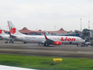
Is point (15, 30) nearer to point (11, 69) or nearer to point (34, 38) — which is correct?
point (34, 38)

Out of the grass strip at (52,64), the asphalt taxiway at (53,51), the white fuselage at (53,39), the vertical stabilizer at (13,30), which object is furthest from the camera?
the vertical stabilizer at (13,30)

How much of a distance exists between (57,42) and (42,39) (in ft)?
17.6

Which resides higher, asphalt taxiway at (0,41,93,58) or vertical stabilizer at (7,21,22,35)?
vertical stabilizer at (7,21,22,35)

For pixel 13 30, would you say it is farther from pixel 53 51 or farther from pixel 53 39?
pixel 53 51

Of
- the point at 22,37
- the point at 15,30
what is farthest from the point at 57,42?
the point at 15,30

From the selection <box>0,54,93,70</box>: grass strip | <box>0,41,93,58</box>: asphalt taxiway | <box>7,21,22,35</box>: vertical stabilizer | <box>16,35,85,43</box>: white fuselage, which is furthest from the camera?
<box>7,21,22,35</box>: vertical stabilizer

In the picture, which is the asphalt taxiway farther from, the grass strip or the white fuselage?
the white fuselage

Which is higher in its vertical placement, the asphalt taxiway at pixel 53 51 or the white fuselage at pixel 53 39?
the white fuselage at pixel 53 39

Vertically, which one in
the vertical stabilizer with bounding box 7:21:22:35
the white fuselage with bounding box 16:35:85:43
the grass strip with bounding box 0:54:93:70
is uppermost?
the vertical stabilizer with bounding box 7:21:22:35

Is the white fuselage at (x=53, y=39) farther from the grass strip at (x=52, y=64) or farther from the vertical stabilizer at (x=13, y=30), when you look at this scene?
the grass strip at (x=52, y=64)

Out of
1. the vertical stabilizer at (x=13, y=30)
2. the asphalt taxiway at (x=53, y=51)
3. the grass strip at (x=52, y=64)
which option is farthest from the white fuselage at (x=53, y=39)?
the grass strip at (x=52, y=64)

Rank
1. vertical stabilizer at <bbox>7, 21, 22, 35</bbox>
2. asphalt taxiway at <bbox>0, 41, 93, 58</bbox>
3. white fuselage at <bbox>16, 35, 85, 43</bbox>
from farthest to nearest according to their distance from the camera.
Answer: vertical stabilizer at <bbox>7, 21, 22, 35</bbox>
white fuselage at <bbox>16, 35, 85, 43</bbox>
asphalt taxiway at <bbox>0, 41, 93, 58</bbox>

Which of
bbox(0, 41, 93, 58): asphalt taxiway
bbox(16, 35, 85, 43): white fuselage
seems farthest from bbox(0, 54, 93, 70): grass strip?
bbox(16, 35, 85, 43): white fuselage

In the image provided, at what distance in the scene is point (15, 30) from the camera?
137 feet
